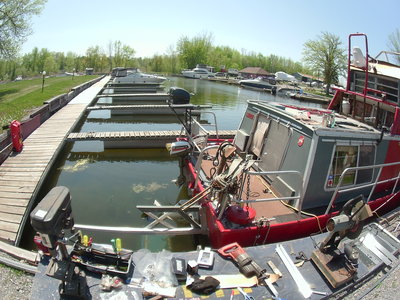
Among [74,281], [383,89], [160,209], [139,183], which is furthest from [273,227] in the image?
[139,183]

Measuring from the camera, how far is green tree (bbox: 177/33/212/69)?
91.6 metres

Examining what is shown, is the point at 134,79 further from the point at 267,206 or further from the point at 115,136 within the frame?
the point at 267,206

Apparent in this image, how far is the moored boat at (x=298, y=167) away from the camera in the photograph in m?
5.83

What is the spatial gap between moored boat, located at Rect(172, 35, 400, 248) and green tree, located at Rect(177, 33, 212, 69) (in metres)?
87.0

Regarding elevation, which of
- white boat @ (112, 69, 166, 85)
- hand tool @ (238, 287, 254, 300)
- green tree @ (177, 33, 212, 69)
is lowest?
hand tool @ (238, 287, 254, 300)

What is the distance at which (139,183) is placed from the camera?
443 inches

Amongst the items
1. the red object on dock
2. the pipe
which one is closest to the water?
the red object on dock

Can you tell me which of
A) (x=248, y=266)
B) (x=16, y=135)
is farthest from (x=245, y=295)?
(x=16, y=135)

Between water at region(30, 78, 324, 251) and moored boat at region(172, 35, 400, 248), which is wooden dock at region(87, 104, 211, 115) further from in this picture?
moored boat at region(172, 35, 400, 248)

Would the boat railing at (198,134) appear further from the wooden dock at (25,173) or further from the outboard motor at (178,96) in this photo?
the wooden dock at (25,173)

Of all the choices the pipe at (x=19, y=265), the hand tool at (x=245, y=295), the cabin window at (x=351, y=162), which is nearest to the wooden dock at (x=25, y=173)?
the pipe at (x=19, y=265)

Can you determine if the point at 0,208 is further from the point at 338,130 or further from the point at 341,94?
the point at 341,94

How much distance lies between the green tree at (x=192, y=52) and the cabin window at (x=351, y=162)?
89.0 meters

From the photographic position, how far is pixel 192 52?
91.3 metres
